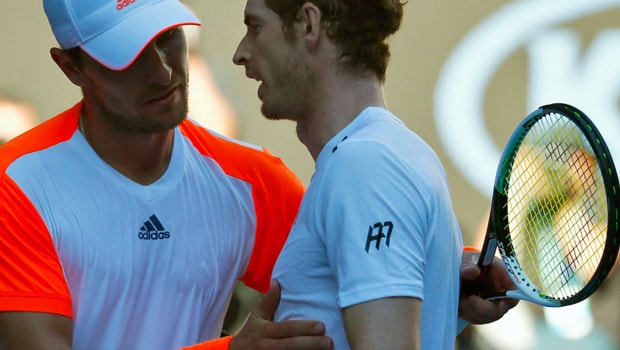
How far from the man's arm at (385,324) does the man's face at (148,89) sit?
0.66 m

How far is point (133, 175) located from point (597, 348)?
2.20 m

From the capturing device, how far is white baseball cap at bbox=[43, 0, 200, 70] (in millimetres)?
2088

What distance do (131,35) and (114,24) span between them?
0.19ft

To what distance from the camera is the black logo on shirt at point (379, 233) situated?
1604 millimetres

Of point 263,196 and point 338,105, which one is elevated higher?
point 338,105

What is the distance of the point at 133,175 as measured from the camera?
2158mm

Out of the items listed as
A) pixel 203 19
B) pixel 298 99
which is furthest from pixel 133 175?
pixel 203 19

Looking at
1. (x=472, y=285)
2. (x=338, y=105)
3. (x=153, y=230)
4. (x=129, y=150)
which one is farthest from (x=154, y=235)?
(x=472, y=285)

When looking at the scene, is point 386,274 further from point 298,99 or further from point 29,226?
point 29,226

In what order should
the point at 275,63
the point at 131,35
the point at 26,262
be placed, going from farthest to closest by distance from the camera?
1. the point at 131,35
2. the point at 26,262
3. the point at 275,63

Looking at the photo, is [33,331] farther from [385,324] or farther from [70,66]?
[385,324]

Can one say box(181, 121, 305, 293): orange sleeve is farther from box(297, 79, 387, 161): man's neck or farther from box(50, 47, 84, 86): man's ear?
box(297, 79, 387, 161): man's neck

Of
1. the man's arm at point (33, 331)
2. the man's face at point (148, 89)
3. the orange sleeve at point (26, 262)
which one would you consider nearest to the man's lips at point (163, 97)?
the man's face at point (148, 89)

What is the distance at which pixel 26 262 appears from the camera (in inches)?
78.2
